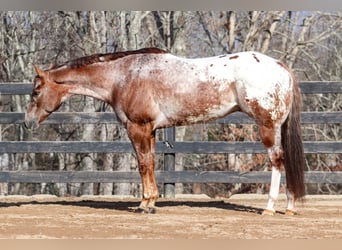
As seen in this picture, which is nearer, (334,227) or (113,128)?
(334,227)

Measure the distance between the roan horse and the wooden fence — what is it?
159 cm

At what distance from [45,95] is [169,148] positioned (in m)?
2.26

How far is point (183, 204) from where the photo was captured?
7984 millimetres

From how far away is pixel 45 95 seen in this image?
7.38m

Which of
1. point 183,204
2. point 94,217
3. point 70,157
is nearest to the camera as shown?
point 94,217

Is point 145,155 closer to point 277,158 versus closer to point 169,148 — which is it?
point 277,158

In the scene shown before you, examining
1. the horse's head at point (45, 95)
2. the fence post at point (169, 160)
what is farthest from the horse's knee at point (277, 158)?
the horse's head at point (45, 95)

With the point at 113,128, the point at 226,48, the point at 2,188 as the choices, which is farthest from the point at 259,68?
the point at 2,188

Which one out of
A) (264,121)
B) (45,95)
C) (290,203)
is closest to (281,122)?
(264,121)

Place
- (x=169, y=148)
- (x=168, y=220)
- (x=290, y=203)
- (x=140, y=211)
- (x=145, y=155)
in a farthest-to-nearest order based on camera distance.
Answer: (x=169, y=148) → (x=145, y=155) → (x=140, y=211) → (x=290, y=203) → (x=168, y=220)

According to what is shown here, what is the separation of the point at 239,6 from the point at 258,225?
403cm

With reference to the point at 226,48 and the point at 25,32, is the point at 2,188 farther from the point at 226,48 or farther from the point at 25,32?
the point at 226,48

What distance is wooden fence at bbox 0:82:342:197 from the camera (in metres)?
8.66

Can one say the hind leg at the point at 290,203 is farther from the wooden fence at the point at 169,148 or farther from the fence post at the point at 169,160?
the fence post at the point at 169,160
